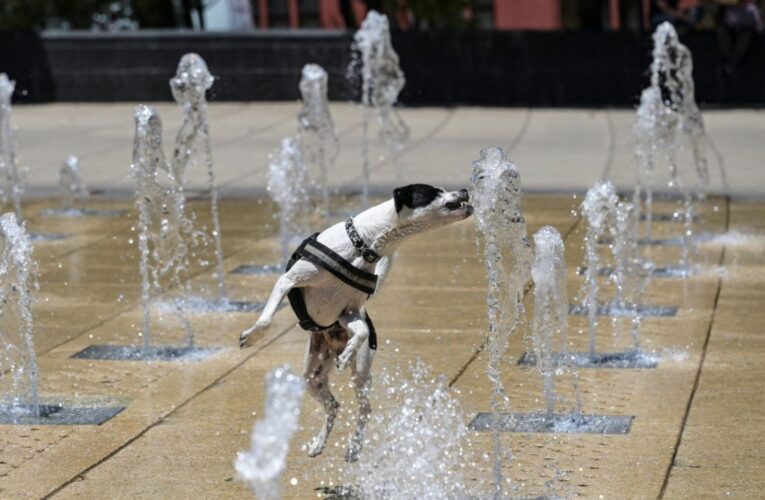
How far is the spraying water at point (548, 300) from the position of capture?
7648 mm

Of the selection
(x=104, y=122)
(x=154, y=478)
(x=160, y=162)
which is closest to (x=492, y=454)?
(x=154, y=478)

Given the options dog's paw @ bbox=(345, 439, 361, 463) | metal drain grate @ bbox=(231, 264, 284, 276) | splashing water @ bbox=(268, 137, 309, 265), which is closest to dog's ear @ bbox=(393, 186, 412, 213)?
dog's paw @ bbox=(345, 439, 361, 463)

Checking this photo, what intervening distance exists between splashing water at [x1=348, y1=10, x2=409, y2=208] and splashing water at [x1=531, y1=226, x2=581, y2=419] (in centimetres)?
890

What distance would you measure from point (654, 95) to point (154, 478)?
7.97 meters

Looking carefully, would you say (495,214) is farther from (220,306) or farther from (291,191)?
(291,191)

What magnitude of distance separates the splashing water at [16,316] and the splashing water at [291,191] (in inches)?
156

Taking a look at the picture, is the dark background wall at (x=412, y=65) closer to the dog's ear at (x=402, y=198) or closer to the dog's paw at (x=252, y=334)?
the dog's ear at (x=402, y=198)

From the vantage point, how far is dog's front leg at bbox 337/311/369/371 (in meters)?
5.88

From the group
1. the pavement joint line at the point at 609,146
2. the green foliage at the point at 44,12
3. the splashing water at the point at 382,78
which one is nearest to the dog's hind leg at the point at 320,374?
the pavement joint line at the point at 609,146

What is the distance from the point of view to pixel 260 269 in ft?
36.8

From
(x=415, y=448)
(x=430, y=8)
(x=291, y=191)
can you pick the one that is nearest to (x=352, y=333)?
(x=415, y=448)

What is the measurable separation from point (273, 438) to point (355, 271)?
169 centimetres

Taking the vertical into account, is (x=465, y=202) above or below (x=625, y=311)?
above

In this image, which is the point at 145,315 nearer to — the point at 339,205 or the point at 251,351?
the point at 251,351
